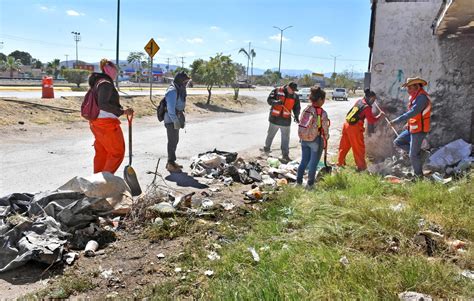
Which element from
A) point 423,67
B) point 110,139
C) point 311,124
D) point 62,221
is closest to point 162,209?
point 62,221

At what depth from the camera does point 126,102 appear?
20.0 metres

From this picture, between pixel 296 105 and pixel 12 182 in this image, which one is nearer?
pixel 12 182

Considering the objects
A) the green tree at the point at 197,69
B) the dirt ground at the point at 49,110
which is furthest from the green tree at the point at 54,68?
the dirt ground at the point at 49,110

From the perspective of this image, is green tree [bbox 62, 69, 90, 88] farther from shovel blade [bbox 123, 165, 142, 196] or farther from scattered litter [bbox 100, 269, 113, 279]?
scattered litter [bbox 100, 269, 113, 279]

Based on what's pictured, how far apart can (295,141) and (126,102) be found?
999 centimetres

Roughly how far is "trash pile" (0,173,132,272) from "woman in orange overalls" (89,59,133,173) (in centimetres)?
65

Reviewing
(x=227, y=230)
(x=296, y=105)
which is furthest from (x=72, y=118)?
(x=227, y=230)

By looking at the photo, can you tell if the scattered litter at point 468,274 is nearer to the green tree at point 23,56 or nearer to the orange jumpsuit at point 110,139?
→ the orange jumpsuit at point 110,139

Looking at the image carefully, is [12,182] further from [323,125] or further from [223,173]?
[323,125]

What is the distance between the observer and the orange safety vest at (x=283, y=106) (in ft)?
31.1

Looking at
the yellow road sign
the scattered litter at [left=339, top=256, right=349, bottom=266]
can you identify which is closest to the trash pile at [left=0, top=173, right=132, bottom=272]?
the scattered litter at [left=339, top=256, right=349, bottom=266]

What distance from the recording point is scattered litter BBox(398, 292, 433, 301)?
2.99 m

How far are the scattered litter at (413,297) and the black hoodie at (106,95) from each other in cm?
413

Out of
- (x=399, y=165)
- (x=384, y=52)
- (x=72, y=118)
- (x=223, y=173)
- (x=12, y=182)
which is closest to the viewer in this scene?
(x=12, y=182)
